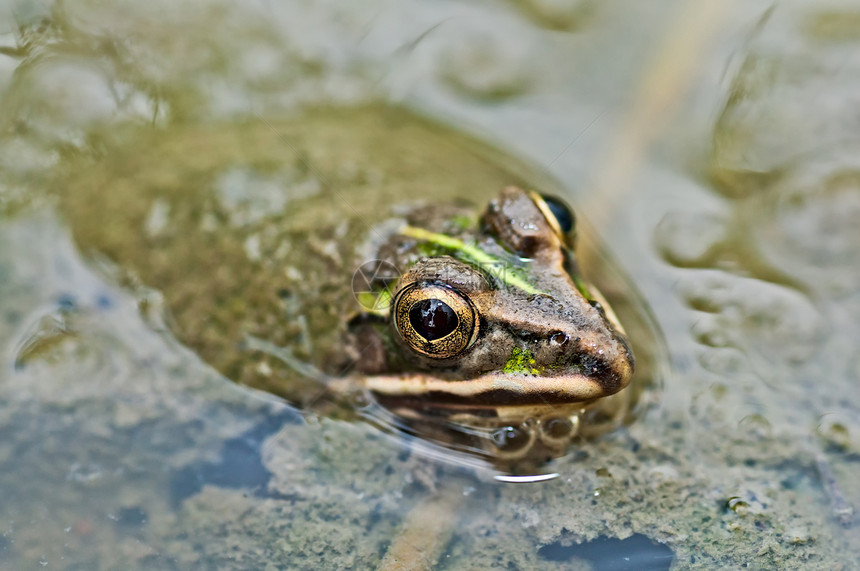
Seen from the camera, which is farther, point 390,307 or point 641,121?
point 641,121

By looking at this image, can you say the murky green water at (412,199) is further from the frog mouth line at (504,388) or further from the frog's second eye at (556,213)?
the frog's second eye at (556,213)

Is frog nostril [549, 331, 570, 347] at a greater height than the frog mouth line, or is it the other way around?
frog nostril [549, 331, 570, 347]

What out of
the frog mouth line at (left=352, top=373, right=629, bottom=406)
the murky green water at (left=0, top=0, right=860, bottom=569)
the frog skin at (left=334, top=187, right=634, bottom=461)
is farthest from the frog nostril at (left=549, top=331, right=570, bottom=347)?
the murky green water at (left=0, top=0, right=860, bottom=569)

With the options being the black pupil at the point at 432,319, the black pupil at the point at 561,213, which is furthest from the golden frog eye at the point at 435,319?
the black pupil at the point at 561,213

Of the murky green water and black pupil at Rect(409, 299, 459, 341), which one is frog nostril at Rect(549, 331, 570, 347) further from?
the murky green water

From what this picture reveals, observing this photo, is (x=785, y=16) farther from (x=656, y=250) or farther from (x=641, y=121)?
(x=656, y=250)

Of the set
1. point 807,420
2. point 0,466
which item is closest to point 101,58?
point 0,466

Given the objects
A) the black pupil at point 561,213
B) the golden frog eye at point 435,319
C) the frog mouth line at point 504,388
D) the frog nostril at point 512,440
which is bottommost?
the frog nostril at point 512,440
